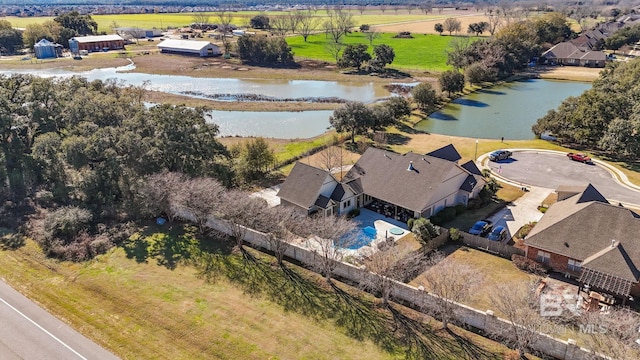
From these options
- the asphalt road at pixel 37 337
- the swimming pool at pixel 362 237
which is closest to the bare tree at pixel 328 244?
the swimming pool at pixel 362 237

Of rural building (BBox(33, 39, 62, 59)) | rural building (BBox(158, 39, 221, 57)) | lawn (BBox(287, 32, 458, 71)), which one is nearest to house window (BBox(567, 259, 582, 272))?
lawn (BBox(287, 32, 458, 71))

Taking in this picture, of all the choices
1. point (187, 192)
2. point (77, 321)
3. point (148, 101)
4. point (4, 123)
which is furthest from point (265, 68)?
point (77, 321)

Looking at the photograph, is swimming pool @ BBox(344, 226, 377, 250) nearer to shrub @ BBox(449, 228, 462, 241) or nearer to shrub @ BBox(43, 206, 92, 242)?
shrub @ BBox(449, 228, 462, 241)

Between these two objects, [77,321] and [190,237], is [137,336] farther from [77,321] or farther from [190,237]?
[190,237]

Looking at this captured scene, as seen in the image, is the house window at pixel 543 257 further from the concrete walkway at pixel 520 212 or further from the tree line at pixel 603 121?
the tree line at pixel 603 121

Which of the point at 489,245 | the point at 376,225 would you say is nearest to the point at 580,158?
the point at 489,245

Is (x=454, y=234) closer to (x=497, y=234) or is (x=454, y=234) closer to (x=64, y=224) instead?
(x=497, y=234)
